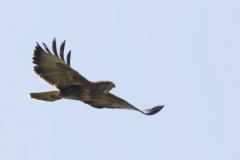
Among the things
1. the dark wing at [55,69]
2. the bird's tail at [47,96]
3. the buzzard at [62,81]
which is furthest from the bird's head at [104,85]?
the bird's tail at [47,96]

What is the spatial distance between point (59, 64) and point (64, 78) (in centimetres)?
54

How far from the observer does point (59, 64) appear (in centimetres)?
2367

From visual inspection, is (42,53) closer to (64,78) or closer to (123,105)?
(64,78)

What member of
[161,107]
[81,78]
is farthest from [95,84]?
[161,107]

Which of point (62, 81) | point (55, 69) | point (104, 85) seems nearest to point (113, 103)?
point (104, 85)

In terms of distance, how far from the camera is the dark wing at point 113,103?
25.5 m

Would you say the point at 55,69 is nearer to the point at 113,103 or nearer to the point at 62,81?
the point at 62,81

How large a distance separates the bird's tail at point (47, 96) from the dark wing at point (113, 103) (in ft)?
4.62

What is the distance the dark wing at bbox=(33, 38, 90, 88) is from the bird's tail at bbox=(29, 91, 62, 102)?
0.78ft

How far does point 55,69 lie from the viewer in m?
23.8

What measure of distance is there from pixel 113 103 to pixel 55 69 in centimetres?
267

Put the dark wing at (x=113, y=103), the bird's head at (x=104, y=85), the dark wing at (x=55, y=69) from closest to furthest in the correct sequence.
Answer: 1. the dark wing at (x=55, y=69)
2. the bird's head at (x=104, y=85)
3. the dark wing at (x=113, y=103)

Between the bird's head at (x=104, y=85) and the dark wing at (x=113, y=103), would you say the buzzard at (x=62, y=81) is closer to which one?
the bird's head at (x=104, y=85)

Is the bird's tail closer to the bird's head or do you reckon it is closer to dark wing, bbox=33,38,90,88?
dark wing, bbox=33,38,90,88
